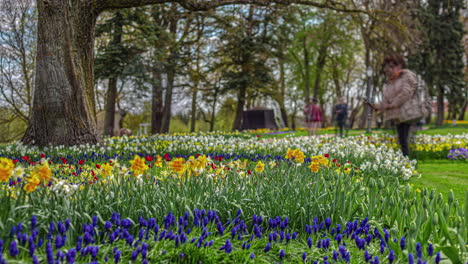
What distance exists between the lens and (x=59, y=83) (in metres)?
8.32

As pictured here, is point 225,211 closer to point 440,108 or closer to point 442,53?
point 440,108

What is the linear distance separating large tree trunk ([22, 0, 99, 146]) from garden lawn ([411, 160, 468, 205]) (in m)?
7.00

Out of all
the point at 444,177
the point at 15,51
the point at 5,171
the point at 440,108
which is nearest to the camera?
the point at 5,171

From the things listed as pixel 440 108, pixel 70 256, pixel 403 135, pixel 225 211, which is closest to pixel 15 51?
pixel 403 135

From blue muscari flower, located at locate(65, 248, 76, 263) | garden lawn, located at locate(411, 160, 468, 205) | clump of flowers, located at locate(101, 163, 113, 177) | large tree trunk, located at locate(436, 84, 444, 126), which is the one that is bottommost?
garden lawn, located at locate(411, 160, 468, 205)

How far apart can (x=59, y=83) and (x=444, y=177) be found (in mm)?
8079

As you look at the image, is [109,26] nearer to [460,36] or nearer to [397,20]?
[397,20]

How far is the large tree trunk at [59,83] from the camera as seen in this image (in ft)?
27.1

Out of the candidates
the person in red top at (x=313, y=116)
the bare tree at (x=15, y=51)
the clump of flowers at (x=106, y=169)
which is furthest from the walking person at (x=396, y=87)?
the bare tree at (x=15, y=51)

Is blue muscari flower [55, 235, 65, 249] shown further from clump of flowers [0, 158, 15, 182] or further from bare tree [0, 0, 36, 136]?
bare tree [0, 0, 36, 136]

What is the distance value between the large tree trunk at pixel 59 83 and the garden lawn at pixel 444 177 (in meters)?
7.00

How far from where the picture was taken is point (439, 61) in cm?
2728

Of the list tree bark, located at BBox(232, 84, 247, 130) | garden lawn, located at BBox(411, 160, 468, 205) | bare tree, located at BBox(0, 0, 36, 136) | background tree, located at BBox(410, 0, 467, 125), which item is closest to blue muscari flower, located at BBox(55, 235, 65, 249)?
garden lawn, located at BBox(411, 160, 468, 205)

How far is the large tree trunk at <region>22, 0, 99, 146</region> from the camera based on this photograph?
27.1 ft
